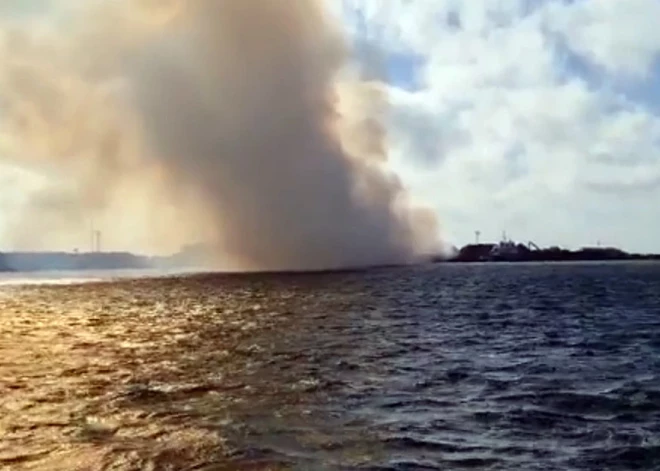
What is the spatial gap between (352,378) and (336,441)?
10.8 m

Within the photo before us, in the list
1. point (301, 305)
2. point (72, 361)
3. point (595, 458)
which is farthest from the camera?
→ point (301, 305)

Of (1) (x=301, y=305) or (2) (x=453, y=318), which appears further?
(1) (x=301, y=305)

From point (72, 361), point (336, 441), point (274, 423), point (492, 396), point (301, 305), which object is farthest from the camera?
point (301, 305)

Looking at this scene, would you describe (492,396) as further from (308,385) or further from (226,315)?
(226,315)

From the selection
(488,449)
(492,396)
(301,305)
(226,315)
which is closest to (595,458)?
(488,449)

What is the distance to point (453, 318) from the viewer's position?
61062 millimetres

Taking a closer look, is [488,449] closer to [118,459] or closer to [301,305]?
[118,459]

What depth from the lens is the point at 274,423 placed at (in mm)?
22172


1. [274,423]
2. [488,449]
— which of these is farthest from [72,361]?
[488,449]

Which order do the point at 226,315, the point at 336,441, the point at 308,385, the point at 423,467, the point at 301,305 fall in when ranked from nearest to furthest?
the point at 423,467
the point at 336,441
the point at 308,385
the point at 226,315
the point at 301,305

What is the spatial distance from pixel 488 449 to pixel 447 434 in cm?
175

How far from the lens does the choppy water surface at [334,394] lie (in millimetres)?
18781

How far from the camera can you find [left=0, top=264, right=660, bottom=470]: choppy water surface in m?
18.8

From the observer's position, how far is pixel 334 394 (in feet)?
88.7
